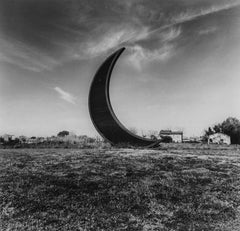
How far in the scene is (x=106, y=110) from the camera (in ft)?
55.3

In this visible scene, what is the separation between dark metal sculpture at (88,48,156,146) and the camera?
1620 centimetres

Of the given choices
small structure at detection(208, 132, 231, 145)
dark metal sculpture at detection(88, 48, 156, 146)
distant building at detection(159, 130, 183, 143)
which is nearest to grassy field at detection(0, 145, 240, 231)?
dark metal sculpture at detection(88, 48, 156, 146)

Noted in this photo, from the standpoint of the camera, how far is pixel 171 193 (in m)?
5.65

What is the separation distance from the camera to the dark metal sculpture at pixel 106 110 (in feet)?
53.2

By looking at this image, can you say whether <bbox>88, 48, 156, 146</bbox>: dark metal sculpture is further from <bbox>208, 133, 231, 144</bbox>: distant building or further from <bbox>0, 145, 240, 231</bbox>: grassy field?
<bbox>208, 133, 231, 144</bbox>: distant building

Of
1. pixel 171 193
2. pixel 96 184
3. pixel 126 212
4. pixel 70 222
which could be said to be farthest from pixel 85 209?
pixel 171 193

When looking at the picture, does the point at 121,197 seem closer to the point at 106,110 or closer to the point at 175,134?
the point at 106,110

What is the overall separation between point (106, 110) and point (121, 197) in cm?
1173

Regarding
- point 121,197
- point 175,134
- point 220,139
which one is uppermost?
point 175,134

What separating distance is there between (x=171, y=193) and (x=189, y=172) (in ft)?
7.30

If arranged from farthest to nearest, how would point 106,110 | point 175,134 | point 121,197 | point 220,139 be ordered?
1. point 175,134
2. point 220,139
3. point 106,110
4. point 121,197

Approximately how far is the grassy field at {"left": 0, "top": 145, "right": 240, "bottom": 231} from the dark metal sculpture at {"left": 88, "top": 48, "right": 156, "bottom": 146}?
793 cm

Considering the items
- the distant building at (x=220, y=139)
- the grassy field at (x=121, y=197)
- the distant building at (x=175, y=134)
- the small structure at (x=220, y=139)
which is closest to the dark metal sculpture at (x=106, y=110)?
the grassy field at (x=121, y=197)

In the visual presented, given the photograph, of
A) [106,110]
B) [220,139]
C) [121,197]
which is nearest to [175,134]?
[220,139]
